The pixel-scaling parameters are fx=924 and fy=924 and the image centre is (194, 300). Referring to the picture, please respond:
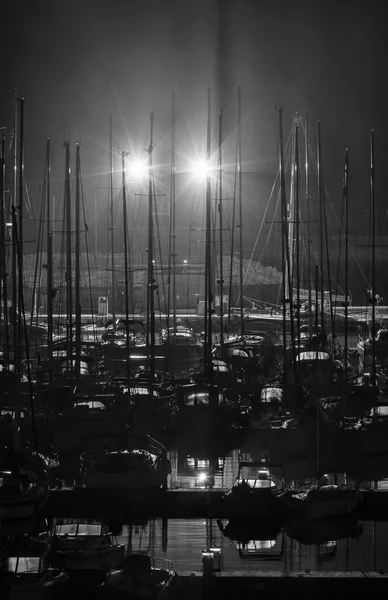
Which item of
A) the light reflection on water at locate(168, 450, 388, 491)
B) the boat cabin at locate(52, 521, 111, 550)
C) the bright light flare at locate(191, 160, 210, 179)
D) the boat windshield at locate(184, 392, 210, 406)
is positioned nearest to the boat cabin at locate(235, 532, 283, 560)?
the boat cabin at locate(52, 521, 111, 550)

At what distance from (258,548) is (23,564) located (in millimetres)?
2494

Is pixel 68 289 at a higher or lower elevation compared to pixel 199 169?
lower

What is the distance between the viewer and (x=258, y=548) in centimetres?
932

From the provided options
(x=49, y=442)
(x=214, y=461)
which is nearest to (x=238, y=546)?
(x=214, y=461)

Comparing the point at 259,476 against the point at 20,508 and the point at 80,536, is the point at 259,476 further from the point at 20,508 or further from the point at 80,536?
the point at 20,508

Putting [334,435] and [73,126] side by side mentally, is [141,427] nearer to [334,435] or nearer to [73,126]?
[334,435]

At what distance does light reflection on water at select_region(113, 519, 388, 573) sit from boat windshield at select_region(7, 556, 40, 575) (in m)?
1.37

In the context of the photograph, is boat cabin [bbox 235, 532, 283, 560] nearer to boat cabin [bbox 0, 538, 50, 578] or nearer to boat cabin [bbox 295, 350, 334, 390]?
boat cabin [bbox 0, 538, 50, 578]

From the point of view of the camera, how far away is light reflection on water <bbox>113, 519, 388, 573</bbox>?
8883mm

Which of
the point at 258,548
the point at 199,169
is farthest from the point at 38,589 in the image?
the point at 199,169

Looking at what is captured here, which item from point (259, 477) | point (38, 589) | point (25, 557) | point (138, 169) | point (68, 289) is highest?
point (138, 169)

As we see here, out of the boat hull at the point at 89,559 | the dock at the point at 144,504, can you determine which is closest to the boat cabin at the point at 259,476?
the dock at the point at 144,504

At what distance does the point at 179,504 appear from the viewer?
10.7 metres

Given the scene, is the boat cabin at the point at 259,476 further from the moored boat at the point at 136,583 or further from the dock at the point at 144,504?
the moored boat at the point at 136,583
